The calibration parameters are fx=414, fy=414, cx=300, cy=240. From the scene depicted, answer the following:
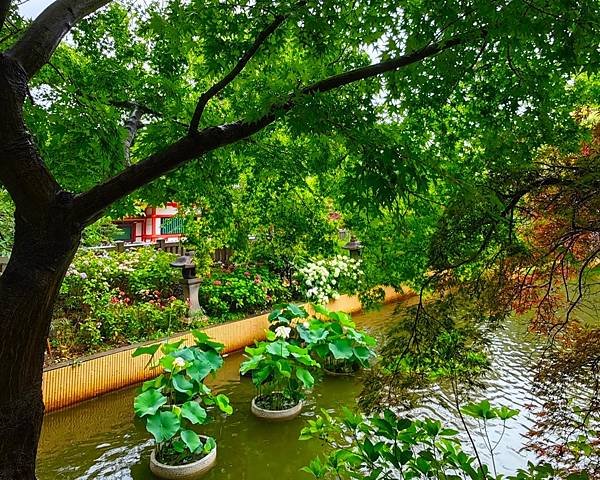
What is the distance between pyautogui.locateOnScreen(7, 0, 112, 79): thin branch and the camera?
1940 mm

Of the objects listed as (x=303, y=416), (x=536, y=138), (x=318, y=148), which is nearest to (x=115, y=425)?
(x=303, y=416)

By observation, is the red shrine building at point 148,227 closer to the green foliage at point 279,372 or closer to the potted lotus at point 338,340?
the potted lotus at point 338,340

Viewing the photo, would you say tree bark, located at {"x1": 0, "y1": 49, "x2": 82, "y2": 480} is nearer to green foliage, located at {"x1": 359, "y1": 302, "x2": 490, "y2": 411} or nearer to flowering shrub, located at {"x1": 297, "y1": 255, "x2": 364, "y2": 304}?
green foliage, located at {"x1": 359, "y1": 302, "x2": 490, "y2": 411}

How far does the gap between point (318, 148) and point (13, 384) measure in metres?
2.09

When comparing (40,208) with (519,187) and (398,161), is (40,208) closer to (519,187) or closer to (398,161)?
(398,161)

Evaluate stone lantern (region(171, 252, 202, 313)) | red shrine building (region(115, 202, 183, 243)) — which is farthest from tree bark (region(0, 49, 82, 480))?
red shrine building (region(115, 202, 183, 243))

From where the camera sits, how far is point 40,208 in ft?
6.15

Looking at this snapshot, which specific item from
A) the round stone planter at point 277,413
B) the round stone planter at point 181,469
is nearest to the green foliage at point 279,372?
the round stone planter at point 277,413

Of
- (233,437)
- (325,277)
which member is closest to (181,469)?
(233,437)

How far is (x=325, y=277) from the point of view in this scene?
9047 mm

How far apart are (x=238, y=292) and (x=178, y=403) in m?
3.81

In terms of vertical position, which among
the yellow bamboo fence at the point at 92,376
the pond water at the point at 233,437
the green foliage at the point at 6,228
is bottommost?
the pond water at the point at 233,437

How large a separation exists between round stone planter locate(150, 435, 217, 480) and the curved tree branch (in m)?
2.57

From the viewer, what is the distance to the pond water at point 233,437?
373cm
